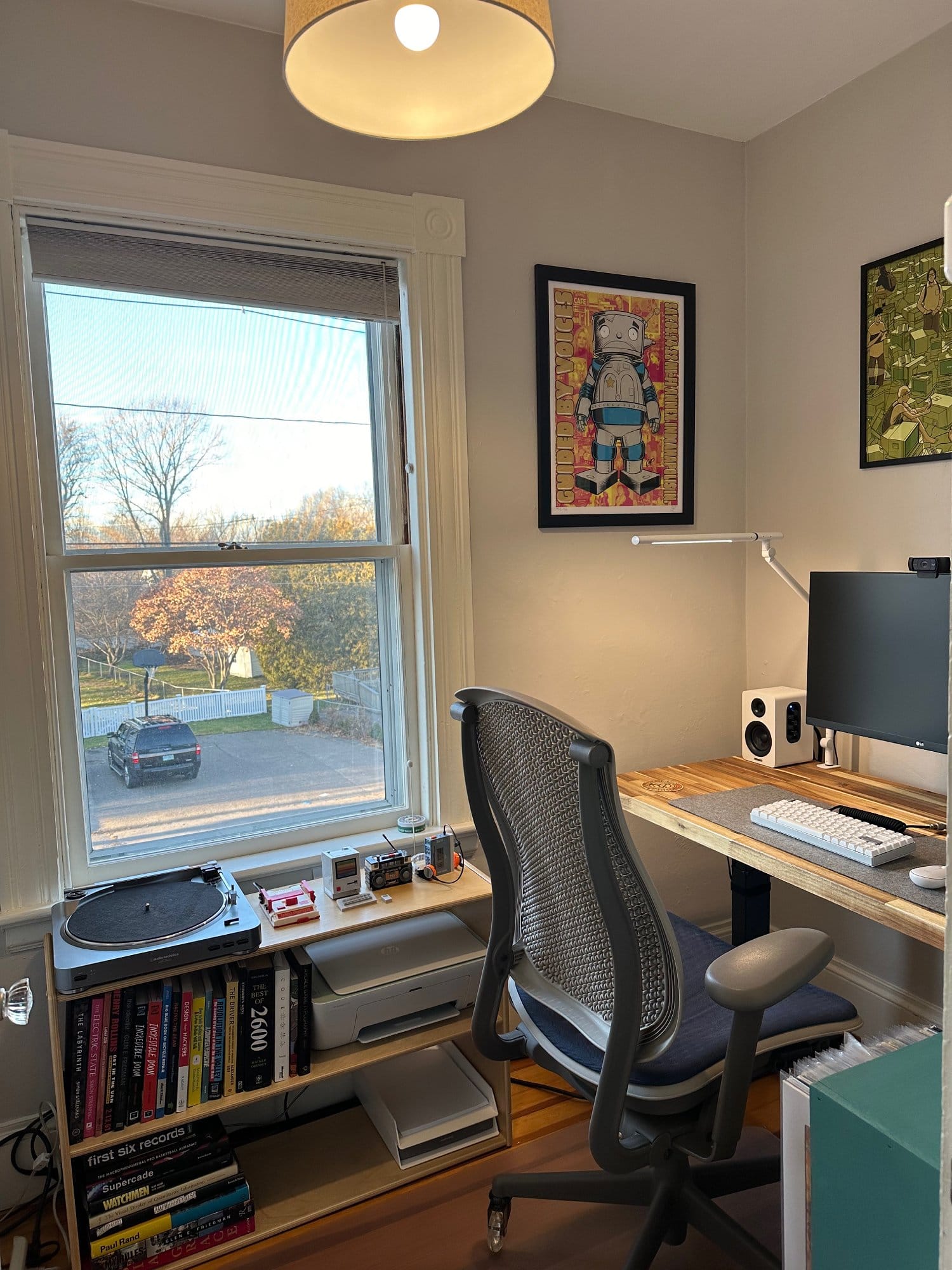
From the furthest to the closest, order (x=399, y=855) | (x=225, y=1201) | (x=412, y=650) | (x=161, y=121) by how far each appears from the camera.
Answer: (x=412, y=650) < (x=399, y=855) < (x=161, y=121) < (x=225, y=1201)

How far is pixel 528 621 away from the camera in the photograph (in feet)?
8.12

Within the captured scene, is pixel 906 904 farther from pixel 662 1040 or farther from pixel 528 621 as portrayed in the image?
pixel 528 621

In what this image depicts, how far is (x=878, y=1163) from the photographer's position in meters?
0.71

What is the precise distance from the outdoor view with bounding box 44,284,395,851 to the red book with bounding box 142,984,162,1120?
0.48 m

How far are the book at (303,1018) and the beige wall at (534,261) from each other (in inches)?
22.9

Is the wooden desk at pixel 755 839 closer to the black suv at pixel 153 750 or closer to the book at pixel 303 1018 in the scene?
the book at pixel 303 1018

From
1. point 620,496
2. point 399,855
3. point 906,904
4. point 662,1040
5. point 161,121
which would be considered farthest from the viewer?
point 620,496

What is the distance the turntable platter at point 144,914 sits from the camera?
1.72 meters

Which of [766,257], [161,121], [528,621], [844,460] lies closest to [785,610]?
[844,460]

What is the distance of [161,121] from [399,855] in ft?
5.71

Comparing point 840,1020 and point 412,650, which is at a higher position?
point 412,650

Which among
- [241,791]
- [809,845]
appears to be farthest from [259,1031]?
[809,845]

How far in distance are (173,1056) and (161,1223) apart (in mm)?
324

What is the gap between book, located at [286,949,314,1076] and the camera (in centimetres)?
186
